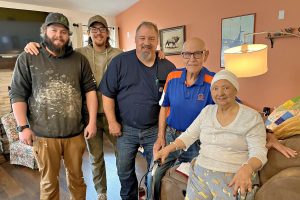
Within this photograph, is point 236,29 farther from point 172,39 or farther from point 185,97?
point 185,97

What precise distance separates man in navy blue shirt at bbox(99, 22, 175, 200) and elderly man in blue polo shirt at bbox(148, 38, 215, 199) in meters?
0.12

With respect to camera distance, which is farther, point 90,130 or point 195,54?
point 90,130

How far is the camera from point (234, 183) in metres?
1.09

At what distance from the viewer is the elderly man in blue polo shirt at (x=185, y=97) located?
1439mm

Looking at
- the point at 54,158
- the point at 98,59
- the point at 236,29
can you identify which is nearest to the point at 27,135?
the point at 54,158

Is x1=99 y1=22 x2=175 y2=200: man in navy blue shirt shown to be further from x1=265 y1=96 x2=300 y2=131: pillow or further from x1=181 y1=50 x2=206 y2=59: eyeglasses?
x1=265 y1=96 x2=300 y2=131: pillow

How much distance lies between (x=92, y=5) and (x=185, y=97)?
3.58m

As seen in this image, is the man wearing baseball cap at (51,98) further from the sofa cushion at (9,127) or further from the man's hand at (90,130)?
the sofa cushion at (9,127)

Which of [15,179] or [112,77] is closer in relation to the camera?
[112,77]

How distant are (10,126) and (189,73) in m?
2.56

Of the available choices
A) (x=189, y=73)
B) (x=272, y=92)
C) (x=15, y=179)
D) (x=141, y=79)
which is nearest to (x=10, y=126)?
(x=15, y=179)

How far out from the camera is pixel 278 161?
3.89ft

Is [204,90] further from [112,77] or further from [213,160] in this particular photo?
[112,77]

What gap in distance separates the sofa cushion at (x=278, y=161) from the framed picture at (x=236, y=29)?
214 centimetres
